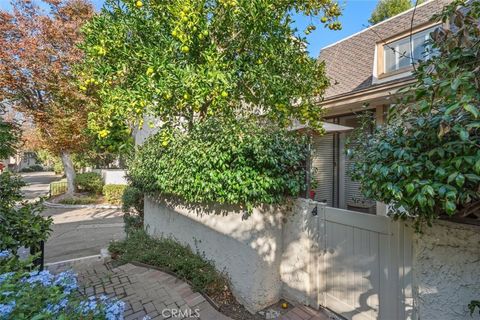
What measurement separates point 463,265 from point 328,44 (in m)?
9.96

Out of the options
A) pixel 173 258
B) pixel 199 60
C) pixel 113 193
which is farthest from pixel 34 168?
pixel 199 60

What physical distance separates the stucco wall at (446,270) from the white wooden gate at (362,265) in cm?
18

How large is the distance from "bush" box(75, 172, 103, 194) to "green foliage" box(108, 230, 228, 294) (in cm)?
1108

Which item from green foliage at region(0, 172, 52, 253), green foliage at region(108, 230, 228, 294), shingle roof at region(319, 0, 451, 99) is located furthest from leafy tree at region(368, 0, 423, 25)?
green foliage at region(0, 172, 52, 253)

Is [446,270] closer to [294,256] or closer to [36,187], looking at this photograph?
[294,256]

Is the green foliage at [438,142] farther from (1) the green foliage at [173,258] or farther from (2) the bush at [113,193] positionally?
(2) the bush at [113,193]

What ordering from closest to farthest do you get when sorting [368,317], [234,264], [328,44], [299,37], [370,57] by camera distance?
[368,317]
[234,264]
[299,37]
[370,57]
[328,44]

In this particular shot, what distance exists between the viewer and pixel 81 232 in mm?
8805

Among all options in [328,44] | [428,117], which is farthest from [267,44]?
[328,44]

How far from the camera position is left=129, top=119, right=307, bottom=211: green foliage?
364 cm

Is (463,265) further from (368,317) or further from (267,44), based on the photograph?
(267,44)

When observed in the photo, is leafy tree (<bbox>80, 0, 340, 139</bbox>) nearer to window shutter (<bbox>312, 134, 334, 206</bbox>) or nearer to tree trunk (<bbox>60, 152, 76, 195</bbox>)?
window shutter (<bbox>312, 134, 334, 206</bbox>)

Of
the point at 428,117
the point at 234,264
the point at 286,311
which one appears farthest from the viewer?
the point at 234,264

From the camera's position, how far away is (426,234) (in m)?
2.49
